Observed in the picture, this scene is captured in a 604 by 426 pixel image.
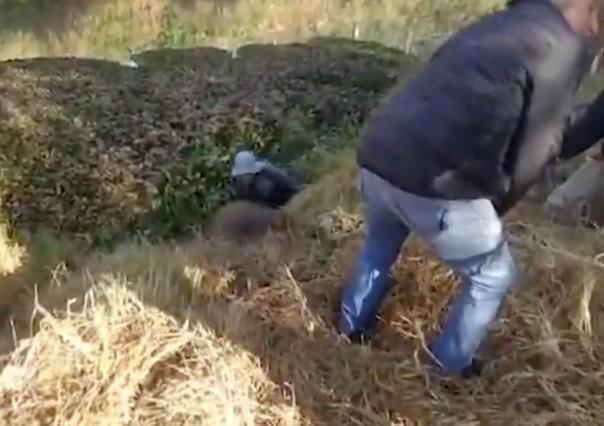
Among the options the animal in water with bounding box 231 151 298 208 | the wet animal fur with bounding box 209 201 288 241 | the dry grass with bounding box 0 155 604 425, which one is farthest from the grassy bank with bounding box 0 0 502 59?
the dry grass with bounding box 0 155 604 425

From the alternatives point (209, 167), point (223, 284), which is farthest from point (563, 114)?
point (209, 167)

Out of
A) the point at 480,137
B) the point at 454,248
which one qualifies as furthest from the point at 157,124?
the point at 480,137

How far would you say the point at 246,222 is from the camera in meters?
5.02

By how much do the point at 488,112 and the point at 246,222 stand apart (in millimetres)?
2270

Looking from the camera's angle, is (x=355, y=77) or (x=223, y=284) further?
(x=355, y=77)

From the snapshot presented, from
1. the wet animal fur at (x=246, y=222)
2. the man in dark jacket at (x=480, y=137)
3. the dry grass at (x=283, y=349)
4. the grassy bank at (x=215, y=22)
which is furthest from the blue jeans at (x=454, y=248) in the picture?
the grassy bank at (x=215, y=22)

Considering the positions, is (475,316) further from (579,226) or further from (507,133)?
(579,226)

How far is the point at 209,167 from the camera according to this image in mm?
6434

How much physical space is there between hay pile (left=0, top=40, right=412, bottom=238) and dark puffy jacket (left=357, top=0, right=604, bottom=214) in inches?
110

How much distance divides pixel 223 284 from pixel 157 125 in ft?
10.9

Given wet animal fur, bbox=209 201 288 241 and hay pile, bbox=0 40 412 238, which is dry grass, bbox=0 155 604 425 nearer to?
wet animal fur, bbox=209 201 288 241

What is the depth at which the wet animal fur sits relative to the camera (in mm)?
4906

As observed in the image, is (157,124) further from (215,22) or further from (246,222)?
(215,22)

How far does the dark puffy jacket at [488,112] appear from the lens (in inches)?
113
